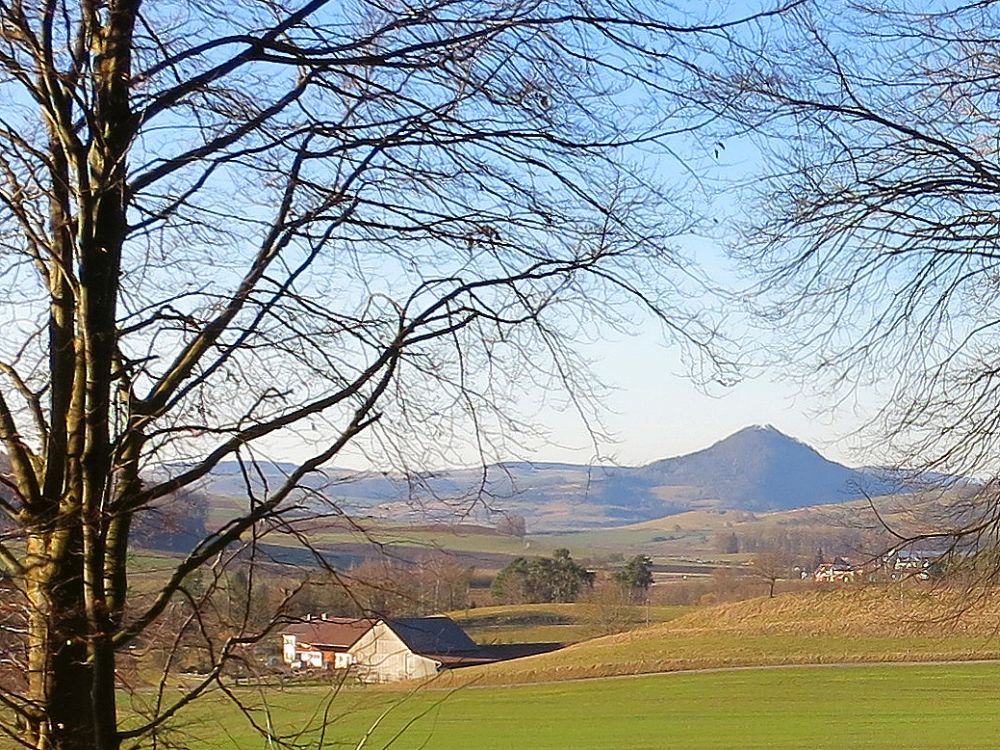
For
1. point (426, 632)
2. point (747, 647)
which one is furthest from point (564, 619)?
point (426, 632)

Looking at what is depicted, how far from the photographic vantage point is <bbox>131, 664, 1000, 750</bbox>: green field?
18969mm

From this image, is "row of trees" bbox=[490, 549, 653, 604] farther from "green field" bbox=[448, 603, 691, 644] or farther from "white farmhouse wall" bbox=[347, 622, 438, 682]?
"white farmhouse wall" bbox=[347, 622, 438, 682]

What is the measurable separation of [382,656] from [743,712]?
21902mm

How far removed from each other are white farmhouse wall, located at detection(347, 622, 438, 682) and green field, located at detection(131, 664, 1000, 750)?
11554mm

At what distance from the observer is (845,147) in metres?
4.93

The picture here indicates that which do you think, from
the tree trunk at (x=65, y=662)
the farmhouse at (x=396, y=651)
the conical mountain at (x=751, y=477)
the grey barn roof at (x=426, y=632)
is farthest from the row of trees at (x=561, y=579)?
the conical mountain at (x=751, y=477)

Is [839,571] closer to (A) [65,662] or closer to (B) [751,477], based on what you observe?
(A) [65,662]

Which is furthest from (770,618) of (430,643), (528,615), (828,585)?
(430,643)

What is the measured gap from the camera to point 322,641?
8.98 ft

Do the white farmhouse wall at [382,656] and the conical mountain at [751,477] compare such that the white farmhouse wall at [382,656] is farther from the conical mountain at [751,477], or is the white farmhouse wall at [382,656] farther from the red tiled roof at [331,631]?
the conical mountain at [751,477]

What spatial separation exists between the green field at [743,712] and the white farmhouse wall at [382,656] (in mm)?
11554

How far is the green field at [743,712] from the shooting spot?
1897 centimetres

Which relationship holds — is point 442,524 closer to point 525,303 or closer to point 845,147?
point 525,303

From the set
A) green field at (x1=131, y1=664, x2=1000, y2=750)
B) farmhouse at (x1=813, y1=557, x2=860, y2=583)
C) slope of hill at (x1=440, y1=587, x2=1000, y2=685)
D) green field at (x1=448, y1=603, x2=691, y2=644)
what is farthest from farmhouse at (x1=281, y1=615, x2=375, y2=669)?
slope of hill at (x1=440, y1=587, x2=1000, y2=685)
